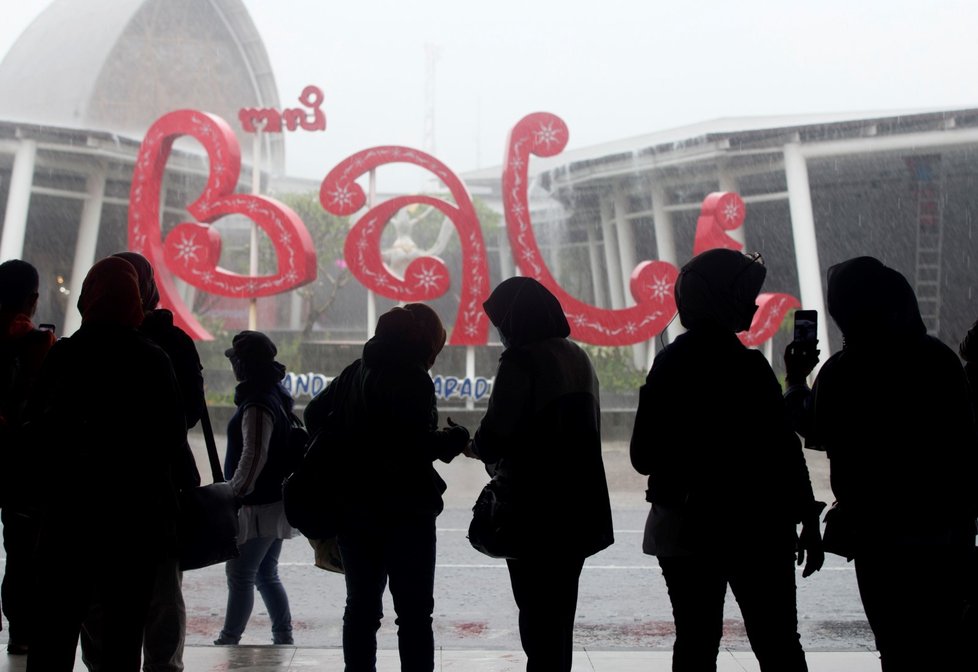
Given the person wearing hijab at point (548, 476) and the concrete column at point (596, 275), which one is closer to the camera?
the person wearing hijab at point (548, 476)

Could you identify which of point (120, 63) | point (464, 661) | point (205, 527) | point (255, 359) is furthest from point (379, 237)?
point (120, 63)

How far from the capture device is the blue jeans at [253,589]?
4.81 m

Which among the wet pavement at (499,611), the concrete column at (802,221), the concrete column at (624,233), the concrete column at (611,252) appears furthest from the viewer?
the concrete column at (611,252)

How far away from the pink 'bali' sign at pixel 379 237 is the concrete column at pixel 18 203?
5.18m

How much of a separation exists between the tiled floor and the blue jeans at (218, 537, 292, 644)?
354 mm

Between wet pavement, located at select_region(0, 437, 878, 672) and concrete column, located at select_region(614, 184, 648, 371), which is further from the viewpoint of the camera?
concrete column, located at select_region(614, 184, 648, 371)

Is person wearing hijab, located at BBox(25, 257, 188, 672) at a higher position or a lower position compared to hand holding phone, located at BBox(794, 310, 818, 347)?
lower

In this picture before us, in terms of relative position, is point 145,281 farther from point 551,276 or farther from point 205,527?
point 551,276

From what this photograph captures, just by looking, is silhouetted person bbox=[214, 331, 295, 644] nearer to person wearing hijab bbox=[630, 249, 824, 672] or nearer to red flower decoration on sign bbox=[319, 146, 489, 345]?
person wearing hijab bbox=[630, 249, 824, 672]

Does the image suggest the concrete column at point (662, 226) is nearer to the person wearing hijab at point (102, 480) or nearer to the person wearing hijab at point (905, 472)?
the person wearing hijab at point (905, 472)

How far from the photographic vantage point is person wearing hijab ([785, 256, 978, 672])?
2.91 m

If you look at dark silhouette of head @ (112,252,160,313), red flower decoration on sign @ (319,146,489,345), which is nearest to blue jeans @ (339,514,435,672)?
dark silhouette of head @ (112,252,160,313)

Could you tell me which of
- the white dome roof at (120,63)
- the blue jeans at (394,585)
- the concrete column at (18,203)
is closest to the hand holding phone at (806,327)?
the blue jeans at (394,585)

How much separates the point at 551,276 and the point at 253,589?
9948 millimetres
